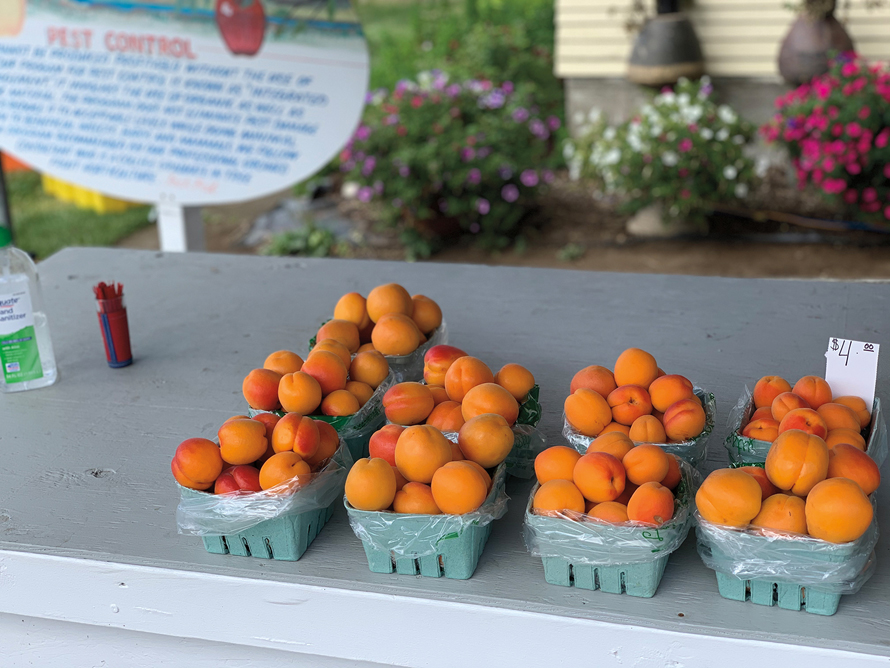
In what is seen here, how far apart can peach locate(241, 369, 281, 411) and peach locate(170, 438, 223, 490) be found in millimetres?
161

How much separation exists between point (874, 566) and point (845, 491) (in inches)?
6.0

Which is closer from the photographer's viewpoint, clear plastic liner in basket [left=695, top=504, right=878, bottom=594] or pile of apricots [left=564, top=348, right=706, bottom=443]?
clear plastic liner in basket [left=695, top=504, right=878, bottom=594]

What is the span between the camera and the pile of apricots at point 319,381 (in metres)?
1.25

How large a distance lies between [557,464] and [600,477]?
0.07m

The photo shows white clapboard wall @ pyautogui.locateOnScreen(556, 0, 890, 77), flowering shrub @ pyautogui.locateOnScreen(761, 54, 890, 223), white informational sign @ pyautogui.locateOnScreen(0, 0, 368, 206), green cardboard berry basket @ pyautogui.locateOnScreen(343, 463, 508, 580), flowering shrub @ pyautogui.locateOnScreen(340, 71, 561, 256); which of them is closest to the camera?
green cardboard berry basket @ pyautogui.locateOnScreen(343, 463, 508, 580)

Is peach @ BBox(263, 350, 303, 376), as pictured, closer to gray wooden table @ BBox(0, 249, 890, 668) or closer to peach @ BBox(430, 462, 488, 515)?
gray wooden table @ BBox(0, 249, 890, 668)

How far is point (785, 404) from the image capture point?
3.75ft

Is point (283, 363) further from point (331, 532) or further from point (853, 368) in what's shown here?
point (853, 368)

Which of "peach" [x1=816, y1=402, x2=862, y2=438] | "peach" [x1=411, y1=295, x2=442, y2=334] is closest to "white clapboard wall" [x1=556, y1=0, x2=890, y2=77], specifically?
"peach" [x1=411, y1=295, x2=442, y2=334]

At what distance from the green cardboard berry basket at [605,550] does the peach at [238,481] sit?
0.35 metres

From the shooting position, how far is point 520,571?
1.07 metres

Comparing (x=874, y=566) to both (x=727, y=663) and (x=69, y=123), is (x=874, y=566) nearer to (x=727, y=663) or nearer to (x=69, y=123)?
(x=727, y=663)

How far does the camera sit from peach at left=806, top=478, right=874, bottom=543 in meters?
0.92

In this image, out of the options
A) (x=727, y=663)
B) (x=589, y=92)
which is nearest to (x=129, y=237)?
(x=589, y=92)
